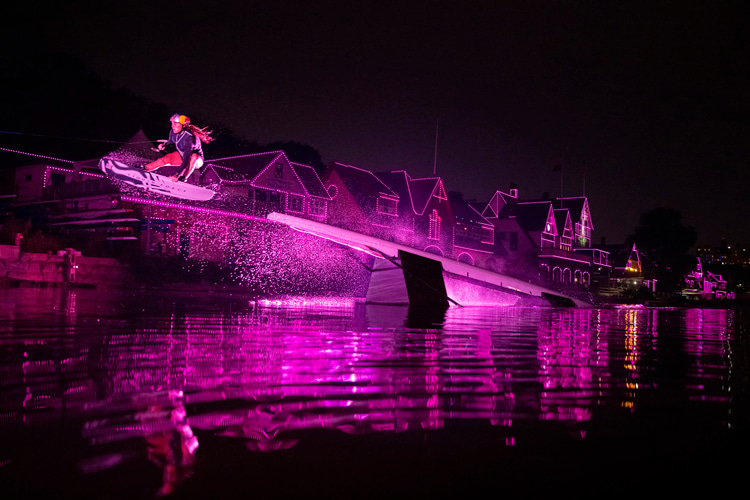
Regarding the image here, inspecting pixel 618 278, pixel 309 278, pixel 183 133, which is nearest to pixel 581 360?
pixel 183 133

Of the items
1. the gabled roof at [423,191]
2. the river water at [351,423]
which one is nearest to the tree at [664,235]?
the gabled roof at [423,191]

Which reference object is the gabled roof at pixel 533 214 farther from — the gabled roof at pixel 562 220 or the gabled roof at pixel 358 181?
the gabled roof at pixel 358 181

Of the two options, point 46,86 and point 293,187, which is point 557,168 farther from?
point 46,86

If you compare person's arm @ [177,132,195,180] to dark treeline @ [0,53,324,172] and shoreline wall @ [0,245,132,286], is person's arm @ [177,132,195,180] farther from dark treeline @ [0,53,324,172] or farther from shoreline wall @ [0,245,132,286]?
dark treeline @ [0,53,324,172]

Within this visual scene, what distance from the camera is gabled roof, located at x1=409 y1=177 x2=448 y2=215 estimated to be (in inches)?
2677

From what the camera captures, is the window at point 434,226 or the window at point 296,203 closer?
the window at point 296,203

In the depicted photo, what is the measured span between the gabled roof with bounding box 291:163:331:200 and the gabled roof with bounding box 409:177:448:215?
442 inches

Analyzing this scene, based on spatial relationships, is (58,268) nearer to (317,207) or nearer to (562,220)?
(317,207)

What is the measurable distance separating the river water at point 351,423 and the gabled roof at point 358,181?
5452 cm

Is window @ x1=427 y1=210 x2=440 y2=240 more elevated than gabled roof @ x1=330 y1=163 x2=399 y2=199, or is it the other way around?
gabled roof @ x1=330 y1=163 x2=399 y2=199

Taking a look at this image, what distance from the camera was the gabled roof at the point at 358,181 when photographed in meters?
61.7

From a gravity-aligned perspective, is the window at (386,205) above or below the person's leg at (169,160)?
above

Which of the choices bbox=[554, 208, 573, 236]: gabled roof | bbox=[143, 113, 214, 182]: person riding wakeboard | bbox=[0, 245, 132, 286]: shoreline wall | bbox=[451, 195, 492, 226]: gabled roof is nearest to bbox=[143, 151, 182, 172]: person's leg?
bbox=[143, 113, 214, 182]: person riding wakeboard

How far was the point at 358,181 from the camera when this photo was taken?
62656 mm
